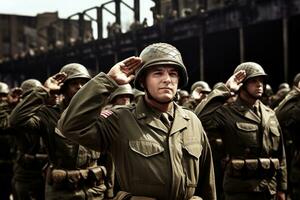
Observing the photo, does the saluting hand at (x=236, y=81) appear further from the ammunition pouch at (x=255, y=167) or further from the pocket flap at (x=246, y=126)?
the ammunition pouch at (x=255, y=167)

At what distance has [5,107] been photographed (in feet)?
33.2

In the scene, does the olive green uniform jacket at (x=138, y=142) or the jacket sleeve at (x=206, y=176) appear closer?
the olive green uniform jacket at (x=138, y=142)

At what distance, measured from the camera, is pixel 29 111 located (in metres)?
7.19

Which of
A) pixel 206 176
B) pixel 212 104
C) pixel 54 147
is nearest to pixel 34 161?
pixel 54 147

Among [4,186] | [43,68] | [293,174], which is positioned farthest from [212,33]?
[43,68]

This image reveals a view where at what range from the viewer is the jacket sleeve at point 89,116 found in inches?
165

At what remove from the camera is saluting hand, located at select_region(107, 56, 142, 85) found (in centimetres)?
431

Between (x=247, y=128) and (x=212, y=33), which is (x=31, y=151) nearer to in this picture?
(x=247, y=128)

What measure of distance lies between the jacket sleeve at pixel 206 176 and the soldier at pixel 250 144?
2.34 metres

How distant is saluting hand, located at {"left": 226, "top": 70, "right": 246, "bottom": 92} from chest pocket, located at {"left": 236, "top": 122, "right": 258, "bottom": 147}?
1.75 ft

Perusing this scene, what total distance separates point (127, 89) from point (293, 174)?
2.73 m

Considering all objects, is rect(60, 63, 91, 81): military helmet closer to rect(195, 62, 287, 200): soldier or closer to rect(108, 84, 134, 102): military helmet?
rect(195, 62, 287, 200): soldier

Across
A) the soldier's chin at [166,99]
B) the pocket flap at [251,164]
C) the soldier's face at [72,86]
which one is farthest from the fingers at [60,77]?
the soldier's chin at [166,99]

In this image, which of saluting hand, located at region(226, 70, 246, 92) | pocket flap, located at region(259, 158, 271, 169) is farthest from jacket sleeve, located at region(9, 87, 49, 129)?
pocket flap, located at region(259, 158, 271, 169)
